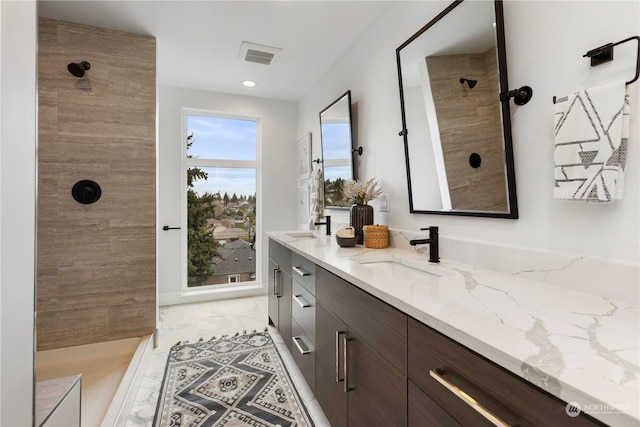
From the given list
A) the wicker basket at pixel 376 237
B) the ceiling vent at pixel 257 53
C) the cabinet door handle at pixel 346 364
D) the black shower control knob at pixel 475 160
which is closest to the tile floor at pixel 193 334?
the cabinet door handle at pixel 346 364

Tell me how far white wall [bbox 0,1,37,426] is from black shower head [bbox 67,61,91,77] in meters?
2.04

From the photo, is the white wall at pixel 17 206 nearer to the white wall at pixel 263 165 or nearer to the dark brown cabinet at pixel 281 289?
the dark brown cabinet at pixel 281 289

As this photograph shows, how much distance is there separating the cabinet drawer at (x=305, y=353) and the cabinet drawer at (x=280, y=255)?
1.31 feet

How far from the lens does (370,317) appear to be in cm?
108

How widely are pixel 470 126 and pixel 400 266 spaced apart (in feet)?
2.49

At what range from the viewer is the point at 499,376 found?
0.60m

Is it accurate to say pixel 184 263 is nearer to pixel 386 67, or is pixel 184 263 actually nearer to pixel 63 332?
pixel 63 332

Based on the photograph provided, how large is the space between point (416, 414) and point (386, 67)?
195 cm


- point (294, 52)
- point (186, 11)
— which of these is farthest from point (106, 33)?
point (294, 52)

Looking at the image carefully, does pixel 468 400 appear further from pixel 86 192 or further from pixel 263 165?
pixel 263 165

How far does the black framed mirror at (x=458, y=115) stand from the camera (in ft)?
4.06

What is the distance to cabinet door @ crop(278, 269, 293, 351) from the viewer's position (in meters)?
2.12

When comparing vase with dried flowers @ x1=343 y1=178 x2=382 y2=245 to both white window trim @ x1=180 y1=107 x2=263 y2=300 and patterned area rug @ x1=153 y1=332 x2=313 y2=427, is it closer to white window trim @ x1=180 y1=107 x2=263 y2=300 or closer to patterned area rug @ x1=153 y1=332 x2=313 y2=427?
patterned area rug @ x1=153 y1=332 x2=313 y2=427

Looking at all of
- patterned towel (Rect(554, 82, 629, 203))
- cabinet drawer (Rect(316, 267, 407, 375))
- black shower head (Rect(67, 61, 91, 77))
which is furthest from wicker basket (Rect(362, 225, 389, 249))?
→ black shower head (Rect(67, 61, 91, 77))
